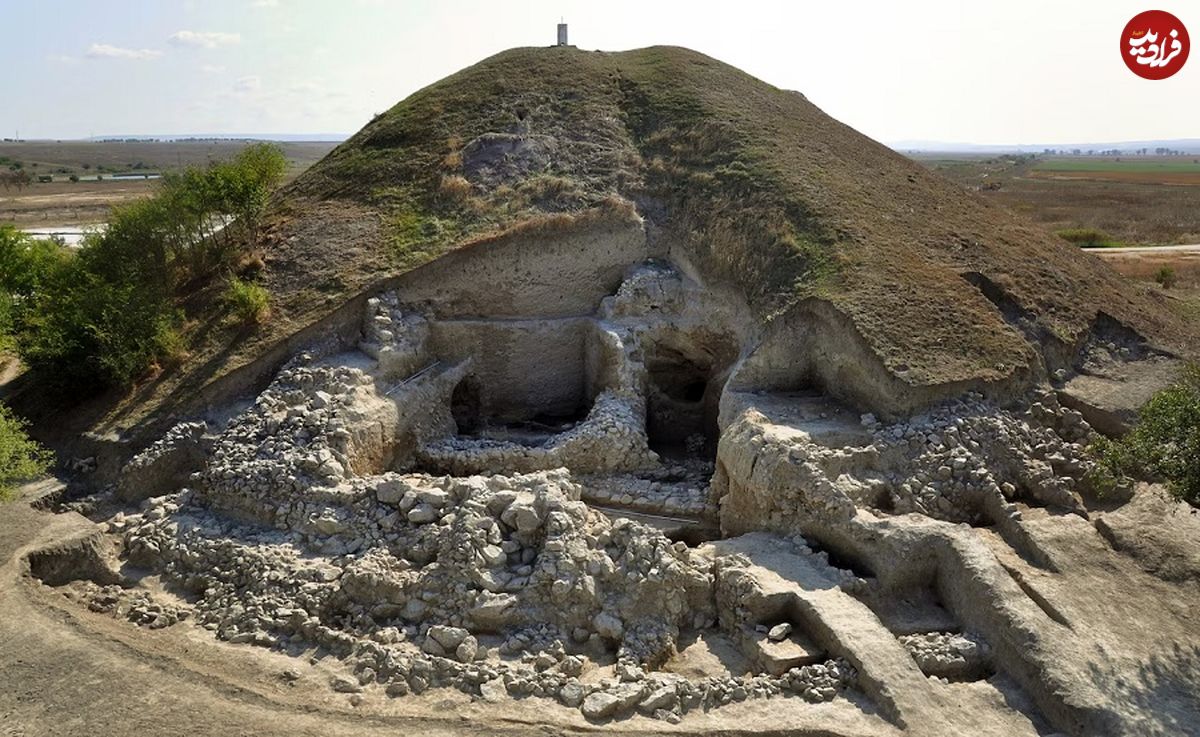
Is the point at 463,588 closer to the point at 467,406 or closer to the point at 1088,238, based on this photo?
the point at 467,406

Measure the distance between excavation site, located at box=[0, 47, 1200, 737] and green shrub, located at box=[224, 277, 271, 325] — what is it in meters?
0.36

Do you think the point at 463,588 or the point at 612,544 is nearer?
the point at 463,588

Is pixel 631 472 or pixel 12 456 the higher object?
pixel 12 456

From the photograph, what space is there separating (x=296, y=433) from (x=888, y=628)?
9.69 m

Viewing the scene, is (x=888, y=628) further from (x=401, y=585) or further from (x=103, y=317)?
(x=103, y=317)

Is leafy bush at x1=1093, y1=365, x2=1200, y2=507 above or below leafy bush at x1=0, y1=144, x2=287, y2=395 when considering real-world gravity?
below

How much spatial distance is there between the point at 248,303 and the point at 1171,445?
613 inches

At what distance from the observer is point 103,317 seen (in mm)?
14742

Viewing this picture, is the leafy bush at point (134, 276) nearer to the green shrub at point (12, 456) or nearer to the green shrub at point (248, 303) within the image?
the green shrub at point (248, 303)

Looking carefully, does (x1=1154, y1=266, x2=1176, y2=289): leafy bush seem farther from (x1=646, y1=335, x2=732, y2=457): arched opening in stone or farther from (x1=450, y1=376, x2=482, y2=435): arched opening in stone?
(x1=450, y1=376, x2=482, y2=435): arched opening in stone

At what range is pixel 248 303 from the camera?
51.8 feet

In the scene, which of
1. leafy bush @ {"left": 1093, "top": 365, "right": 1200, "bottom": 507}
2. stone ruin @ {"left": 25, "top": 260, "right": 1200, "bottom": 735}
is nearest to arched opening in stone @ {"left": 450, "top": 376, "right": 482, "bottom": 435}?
stone ruin @ {"left": 25, "top": 260, "right": 1200, "bottom": 735}

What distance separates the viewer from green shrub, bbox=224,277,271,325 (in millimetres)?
15766

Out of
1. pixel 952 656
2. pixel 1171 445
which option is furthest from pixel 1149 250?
pixel 952 656
